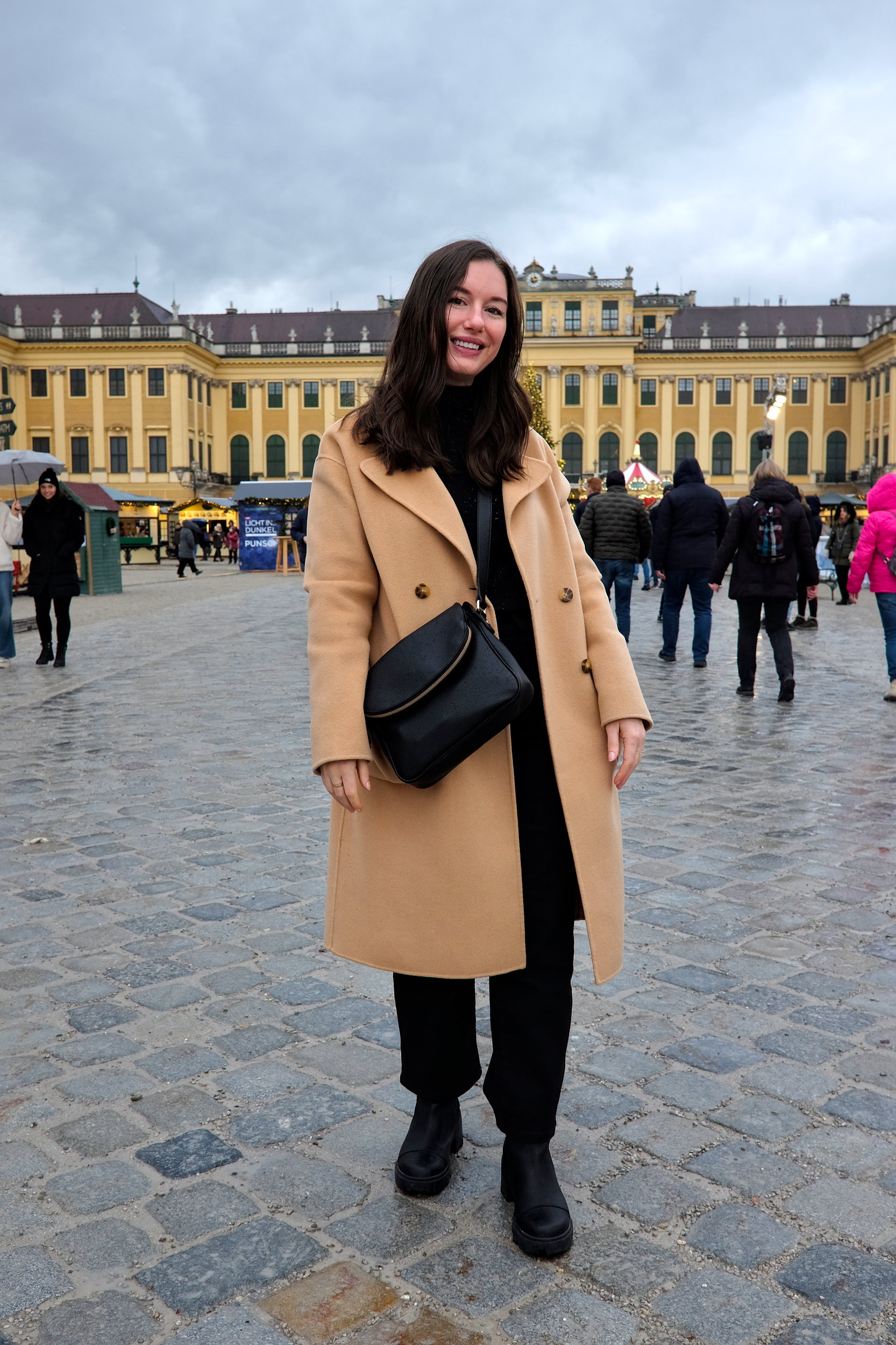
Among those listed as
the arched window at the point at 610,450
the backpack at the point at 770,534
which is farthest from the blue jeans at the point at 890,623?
the arched window at the point at 610,450

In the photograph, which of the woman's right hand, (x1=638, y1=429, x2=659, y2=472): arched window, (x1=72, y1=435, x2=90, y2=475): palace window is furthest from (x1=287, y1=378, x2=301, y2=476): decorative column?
the woman's right hand

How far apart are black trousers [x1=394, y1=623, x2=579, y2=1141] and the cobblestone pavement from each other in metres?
0.26

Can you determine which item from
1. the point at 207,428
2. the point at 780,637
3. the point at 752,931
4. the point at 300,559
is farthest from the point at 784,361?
the point at 752,931

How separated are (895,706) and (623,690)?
7.17m

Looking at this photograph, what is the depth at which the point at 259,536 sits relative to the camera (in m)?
35.6

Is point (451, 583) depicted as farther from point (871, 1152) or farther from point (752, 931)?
point (752, 931)

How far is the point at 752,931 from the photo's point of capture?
12.8 ft

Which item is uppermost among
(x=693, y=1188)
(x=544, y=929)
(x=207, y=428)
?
(x=207, y=428)

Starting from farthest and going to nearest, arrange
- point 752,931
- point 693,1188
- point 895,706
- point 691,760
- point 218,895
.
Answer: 1. point 895,706
2. point 691,760
3. point 218,895
4. point 752,931
5. point 693,1188

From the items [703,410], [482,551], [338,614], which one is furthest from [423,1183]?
[703,410]

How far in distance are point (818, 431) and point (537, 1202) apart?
8094 centimetres

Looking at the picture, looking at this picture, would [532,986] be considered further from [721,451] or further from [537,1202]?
[721,451]

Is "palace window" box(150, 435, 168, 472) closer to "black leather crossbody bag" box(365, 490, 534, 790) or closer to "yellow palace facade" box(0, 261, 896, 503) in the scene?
"yellow palace facade" box(0, 261, 896, 503)

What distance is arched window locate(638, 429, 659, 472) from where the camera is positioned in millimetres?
78438
